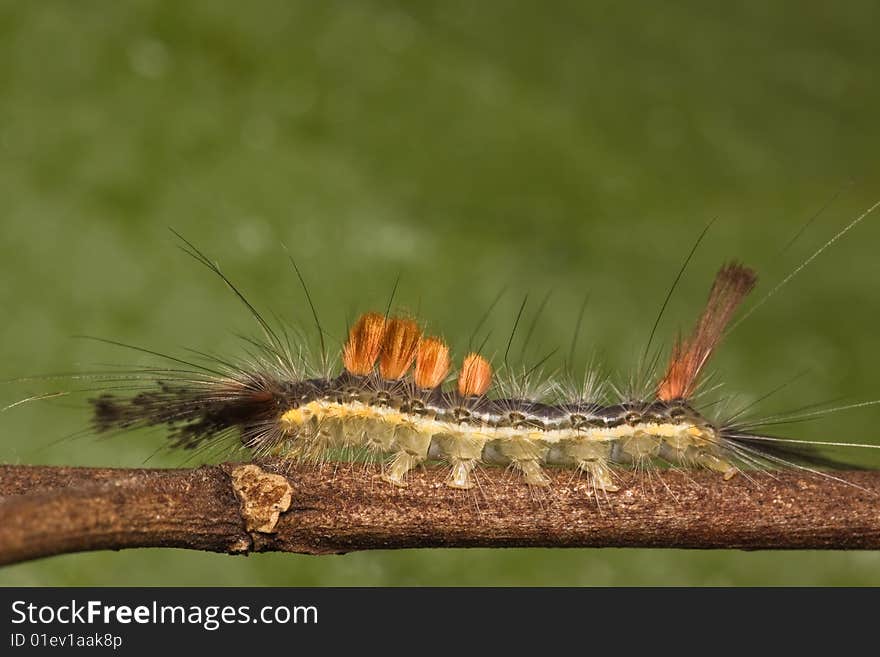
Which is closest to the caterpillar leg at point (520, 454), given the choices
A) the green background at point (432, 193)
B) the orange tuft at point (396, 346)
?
the orange tuft at point (396, 346)

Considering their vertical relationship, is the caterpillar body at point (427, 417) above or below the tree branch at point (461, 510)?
above

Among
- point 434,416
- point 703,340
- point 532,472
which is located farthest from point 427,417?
point 703,340

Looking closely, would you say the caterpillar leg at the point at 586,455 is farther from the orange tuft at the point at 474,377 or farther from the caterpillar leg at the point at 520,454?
the orange tuft at the point at 474,377

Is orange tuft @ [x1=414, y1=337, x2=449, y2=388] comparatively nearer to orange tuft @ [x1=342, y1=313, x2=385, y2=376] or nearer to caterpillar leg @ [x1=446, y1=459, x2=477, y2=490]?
orange tuft @ [x1=342, y1=313, x2=385, y2=376]

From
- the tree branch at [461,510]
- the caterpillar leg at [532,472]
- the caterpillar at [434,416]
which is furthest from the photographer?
the caterpillar at [434,416]

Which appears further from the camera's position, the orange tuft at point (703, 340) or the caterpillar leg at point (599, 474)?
the orange tuft at point (703, 340)

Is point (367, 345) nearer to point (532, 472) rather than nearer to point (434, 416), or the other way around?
point (434, 416)

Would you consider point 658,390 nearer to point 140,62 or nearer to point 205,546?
point 205,546

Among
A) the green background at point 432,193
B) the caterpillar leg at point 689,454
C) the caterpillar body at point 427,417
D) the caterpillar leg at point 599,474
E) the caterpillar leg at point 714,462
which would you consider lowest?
the caterpillar leg at point 599,474
